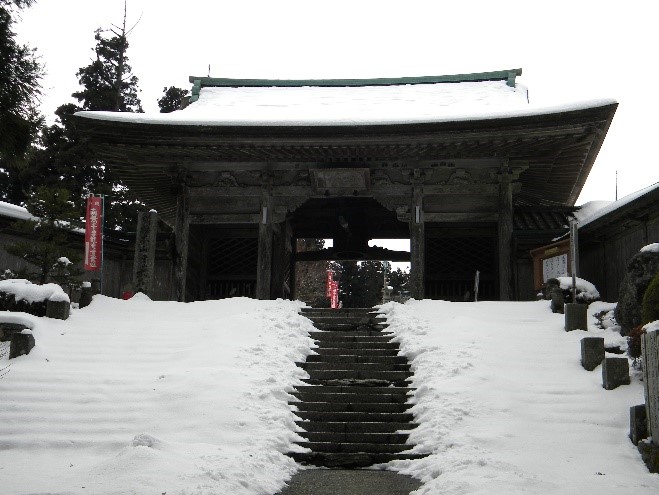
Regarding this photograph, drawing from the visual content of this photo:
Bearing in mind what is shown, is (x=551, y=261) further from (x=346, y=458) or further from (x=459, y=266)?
(x=346, y=458)

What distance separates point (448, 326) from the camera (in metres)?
10.7

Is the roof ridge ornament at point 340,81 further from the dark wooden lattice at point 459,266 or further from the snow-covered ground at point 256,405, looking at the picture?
the snow-covered ground at point 256,405

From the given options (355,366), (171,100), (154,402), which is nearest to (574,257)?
(355,366)

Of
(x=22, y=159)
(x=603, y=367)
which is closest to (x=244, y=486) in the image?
(x=22, y=159)

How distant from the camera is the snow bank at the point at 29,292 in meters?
11.1

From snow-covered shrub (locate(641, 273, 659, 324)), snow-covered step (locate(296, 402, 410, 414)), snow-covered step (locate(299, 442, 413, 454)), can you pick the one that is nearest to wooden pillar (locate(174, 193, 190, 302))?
snow-covered step (locate(296, 402, 410, 414))

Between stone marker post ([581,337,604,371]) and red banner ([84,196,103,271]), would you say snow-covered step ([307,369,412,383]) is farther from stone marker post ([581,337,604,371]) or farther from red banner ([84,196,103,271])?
red banner ([84,196,103,271])

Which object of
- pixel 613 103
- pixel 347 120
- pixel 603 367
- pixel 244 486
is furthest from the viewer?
pixel 347 120

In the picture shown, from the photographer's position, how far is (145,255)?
13844 mm

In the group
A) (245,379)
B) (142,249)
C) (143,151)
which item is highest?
(143,151)

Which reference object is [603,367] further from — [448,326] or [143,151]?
[143,151]

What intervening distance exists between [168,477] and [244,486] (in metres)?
0.70

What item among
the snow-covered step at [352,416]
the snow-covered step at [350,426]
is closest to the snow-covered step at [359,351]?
the snow-covered step at [352,416]

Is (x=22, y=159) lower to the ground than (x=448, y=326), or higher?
higher
